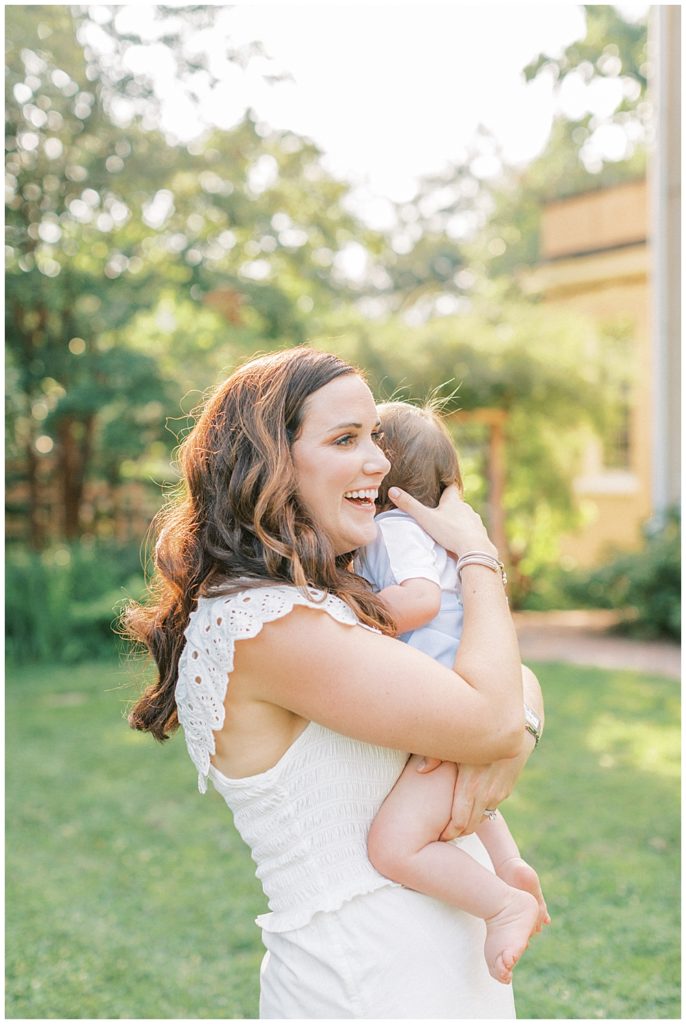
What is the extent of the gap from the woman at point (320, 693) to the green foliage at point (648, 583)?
8.37 meters

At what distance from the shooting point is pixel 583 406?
11.9 metres

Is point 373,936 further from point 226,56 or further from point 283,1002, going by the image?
point 226,56

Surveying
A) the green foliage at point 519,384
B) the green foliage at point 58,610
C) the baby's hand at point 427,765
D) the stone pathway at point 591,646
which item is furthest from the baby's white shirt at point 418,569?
the green foliage at point 519,384

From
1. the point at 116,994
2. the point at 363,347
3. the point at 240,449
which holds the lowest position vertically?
the point at 116,994

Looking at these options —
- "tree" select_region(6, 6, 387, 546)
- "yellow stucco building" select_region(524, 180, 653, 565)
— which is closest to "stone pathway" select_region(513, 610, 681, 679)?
"tree" select_region(6, 6, 387, 546)

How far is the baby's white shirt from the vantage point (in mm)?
1900

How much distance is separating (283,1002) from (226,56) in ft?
32.2

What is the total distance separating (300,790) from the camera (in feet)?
5.54

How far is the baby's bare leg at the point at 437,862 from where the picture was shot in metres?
1.69

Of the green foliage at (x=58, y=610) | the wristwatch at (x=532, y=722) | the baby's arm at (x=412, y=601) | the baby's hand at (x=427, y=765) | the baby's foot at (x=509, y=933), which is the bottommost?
the green foliage at (x=58, y=610)

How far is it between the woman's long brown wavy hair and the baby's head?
36 cm

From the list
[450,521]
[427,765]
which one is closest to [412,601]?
[450,521]

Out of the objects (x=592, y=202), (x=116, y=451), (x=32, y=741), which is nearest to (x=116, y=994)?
(x=32, y=741)

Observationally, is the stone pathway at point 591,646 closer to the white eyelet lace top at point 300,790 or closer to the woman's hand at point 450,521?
the woman's hand at point 450,521
